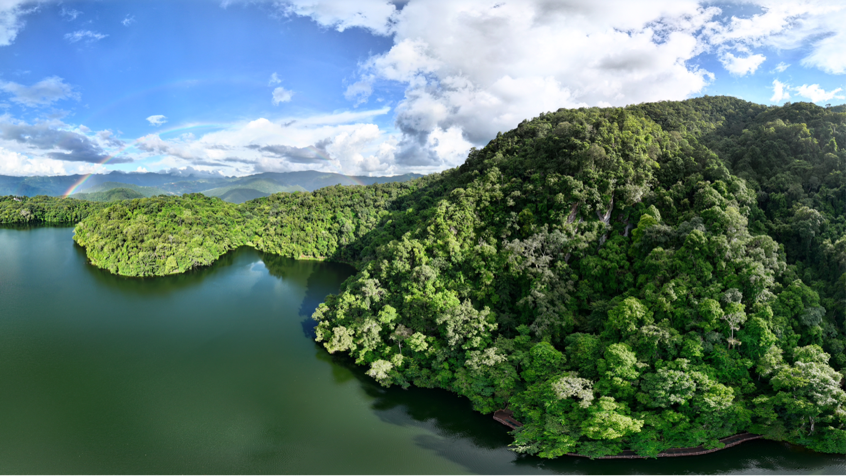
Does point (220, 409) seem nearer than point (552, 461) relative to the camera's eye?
No

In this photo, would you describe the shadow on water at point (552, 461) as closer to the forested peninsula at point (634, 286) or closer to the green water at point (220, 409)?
the green water at point (220, 409)

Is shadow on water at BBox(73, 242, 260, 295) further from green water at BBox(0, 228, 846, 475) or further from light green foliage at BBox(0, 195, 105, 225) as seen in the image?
light green foliage at BBox(0, 195, 105, 225)

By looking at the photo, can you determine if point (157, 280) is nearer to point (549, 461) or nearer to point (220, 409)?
point (220, 409)

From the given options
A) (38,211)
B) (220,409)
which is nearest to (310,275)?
(220,409)

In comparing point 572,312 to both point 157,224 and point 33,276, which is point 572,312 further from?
point 33,276

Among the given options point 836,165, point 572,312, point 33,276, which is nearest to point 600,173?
point 572,312
